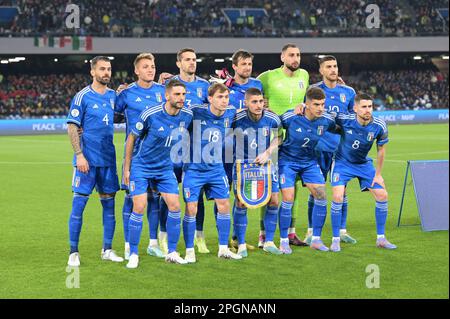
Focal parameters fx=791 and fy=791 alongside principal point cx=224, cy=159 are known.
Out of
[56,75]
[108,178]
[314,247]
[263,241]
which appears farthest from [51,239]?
[56,75]

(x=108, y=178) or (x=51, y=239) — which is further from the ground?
(x=108, y=178)

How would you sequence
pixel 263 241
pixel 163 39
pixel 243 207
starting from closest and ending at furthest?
pixel 243 207 < pixel 263 241 < pixel 163 39

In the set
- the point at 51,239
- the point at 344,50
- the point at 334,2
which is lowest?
the point at 51,239

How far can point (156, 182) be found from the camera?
317 inches

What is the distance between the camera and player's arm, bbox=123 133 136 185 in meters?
7.84

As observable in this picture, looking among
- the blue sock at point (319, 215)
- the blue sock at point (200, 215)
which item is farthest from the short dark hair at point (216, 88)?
the blue sock at point (319, 215)

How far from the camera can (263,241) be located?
29.7 feet

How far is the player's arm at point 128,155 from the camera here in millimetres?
7836

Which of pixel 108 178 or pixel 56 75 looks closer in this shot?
pixel 108 178

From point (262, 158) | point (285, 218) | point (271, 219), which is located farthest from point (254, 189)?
point (285, 218)

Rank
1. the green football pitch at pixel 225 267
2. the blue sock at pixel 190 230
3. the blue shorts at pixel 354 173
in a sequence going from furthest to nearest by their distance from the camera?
the blue shorts at pixel 354 173, the blue sock at pixel 190 230, the green football pitch at pixel 225 267

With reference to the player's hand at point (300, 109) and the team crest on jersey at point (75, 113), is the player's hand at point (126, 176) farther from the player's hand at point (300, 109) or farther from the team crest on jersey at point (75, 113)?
the player's hand at point (300, 109)
